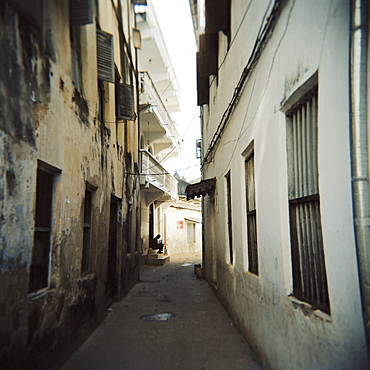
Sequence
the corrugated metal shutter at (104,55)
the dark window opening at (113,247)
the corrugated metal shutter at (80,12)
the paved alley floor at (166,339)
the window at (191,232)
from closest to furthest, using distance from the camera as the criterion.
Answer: the paved alley floor at (166,339)
the corrugated metal shutter at (80,12)
the corrugated metal shutter at (104,55)
the dark window opening at (113,247)
the window at (191,232)

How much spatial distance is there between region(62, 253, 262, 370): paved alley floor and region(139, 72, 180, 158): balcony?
875 cm

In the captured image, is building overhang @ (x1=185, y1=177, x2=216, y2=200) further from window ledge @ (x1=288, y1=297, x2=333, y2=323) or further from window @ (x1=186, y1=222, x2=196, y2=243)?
window @ (x1=186, y1=222, x2=196, y2=243)

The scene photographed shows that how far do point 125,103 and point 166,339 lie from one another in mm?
5955

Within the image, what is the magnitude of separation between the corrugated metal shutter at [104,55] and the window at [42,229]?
10.1ft

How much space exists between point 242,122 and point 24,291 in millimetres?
4320

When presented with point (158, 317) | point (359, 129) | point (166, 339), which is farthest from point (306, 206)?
point (158, 317)

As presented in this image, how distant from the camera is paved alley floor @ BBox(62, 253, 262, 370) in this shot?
4.77m

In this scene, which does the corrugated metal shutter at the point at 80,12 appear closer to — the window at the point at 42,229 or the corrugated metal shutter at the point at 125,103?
the window at the point at 42,229

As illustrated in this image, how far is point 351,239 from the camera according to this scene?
239 cm

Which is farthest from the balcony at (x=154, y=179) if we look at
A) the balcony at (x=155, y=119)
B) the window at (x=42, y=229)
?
the window at (x=42, y=229)

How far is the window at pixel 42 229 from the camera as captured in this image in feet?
14.1

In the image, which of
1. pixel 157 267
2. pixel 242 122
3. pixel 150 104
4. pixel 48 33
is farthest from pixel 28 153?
pixel 157 267

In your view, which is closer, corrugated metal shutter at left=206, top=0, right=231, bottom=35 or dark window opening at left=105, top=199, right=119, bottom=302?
corrugated metal shutter at left=206, top=0, right=231, bottom=35

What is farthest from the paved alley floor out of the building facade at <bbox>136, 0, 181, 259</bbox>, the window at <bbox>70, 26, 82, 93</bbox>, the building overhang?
the building facade at <bbox>136, 0, 181, 259</bbox>
